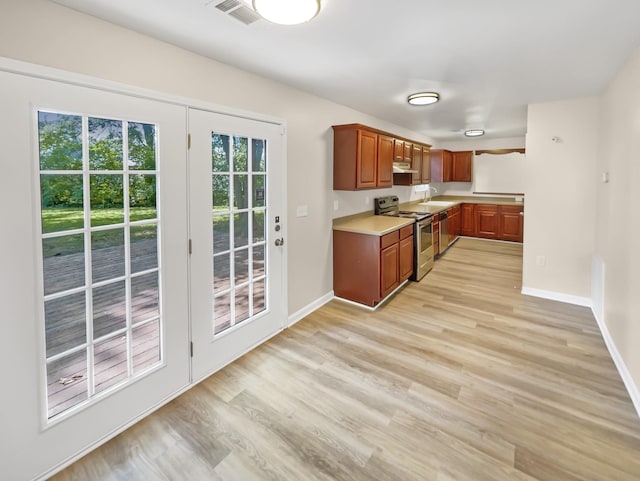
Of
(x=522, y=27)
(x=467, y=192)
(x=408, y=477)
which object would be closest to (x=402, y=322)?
(x=408, y=477)

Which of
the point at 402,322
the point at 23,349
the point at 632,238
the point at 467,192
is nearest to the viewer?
the point at 23,349

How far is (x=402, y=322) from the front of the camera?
3504 mm

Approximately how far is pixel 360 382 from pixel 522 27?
2.58 metres

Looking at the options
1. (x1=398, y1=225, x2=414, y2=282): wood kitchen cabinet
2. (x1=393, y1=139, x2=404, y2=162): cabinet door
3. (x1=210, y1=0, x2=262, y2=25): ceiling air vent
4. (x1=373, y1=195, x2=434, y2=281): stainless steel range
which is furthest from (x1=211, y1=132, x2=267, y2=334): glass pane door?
(x1=373, y1=195, x2=434, y2=281): stainless steel range

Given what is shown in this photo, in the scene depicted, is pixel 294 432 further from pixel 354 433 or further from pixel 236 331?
pixel 236 331

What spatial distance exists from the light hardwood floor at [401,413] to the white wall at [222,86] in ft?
2.91

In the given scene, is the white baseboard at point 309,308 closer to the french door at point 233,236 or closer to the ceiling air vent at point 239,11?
the french door at point 233,236

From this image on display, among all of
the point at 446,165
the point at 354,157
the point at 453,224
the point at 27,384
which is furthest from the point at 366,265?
the point at 446,165

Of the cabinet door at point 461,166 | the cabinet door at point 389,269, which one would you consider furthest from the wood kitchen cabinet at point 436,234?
the cabinet door at point 461,166

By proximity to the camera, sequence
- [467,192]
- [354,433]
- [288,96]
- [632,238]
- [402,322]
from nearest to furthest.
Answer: [354,433] < [632,238] < [288,96] < [402,322] < [467,192]

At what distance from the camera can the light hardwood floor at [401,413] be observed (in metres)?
1.74

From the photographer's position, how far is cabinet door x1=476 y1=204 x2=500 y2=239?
739cm

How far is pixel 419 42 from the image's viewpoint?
2.22 meters

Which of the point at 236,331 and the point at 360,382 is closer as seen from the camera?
the point at 360,382
